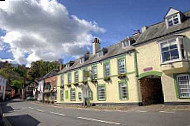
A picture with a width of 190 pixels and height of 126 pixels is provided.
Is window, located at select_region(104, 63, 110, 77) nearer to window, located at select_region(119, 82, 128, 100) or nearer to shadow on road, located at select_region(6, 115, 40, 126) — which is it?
window, located at select_region(119, 82, 128, 100)

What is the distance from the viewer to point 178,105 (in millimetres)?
15273

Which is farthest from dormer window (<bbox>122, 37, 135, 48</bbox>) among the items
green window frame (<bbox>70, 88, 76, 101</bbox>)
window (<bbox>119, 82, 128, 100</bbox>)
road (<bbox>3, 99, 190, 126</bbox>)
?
green window frame (<bbox>70, 88, 76, 101</bbox>)

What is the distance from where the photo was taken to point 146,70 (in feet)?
60.6

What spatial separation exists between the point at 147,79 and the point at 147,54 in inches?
147

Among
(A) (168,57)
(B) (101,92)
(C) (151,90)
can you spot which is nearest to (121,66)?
(C) (151,90)

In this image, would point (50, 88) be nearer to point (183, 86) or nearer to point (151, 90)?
point (151, 90)

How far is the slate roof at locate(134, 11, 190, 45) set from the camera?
16334 millimetres

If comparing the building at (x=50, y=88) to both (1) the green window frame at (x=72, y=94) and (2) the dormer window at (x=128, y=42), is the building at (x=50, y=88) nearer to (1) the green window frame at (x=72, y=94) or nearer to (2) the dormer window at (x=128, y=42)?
(1) the green window frame at (x=72, y=94)

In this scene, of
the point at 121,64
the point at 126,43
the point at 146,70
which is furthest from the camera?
the point at 126,43

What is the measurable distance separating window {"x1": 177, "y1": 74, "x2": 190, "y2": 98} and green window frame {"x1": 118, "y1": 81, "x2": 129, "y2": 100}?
6414mm

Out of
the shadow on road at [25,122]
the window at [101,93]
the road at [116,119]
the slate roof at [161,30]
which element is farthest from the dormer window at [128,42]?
the shadow on road at [25,122]

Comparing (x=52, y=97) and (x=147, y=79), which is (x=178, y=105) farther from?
(x=52, y=97)

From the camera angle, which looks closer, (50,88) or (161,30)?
(161,30)

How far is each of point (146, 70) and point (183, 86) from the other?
14.2 feet
